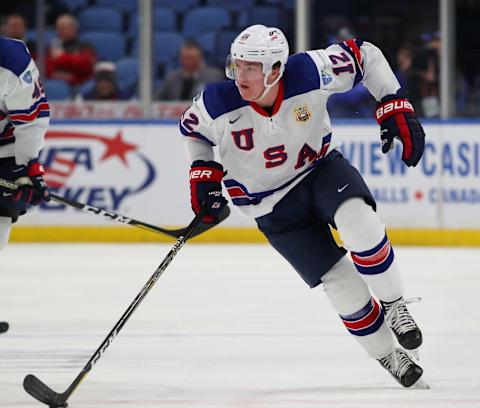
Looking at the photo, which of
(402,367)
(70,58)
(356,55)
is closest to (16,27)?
(70,58)

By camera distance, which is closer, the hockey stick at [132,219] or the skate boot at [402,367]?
the skate boot at [402,367]

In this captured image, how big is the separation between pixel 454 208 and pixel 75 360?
13.9ft

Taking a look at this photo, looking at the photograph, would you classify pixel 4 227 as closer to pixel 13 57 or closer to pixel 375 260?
pixel 13 57

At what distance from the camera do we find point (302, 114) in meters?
3.77

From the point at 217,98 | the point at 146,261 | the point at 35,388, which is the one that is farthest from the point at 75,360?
the point at 146,261

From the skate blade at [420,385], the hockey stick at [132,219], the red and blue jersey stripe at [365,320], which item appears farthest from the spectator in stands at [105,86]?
the skate blade at [420,385]

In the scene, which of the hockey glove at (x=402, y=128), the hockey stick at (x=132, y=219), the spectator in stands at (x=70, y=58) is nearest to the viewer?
the hockey glove at (x=402, y=128)

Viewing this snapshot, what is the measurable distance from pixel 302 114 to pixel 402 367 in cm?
79

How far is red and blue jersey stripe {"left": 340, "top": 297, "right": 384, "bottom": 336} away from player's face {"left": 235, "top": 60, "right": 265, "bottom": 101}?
0.70m

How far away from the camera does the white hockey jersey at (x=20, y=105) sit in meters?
4.78

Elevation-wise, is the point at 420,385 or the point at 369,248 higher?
the point at 369,248

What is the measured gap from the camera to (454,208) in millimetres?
8117

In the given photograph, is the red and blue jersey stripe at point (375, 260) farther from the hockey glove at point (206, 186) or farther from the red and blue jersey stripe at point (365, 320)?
the hockey glove at point (206, 186)

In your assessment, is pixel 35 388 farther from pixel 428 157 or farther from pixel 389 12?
pixel 389 12
